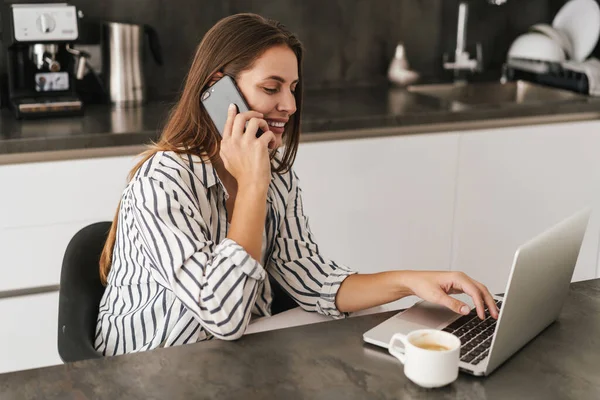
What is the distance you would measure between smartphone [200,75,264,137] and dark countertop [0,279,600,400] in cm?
46

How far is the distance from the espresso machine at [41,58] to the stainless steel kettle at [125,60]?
0.37 feet

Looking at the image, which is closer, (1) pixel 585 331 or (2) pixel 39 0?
(1) pixel 585 331

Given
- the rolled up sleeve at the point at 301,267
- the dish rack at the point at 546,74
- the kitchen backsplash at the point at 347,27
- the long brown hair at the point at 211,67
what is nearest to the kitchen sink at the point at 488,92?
the dish rack at the point at 546,74

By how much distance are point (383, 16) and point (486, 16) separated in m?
0.47

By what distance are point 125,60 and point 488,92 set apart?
1.45 metres

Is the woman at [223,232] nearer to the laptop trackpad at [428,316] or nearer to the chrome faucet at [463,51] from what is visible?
the laptop trackpad at [428,316]

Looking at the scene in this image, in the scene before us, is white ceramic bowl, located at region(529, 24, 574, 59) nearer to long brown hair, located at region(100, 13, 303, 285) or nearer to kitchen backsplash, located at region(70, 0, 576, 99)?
kitchen backsplash, located at region(70, 0, 576, 99)

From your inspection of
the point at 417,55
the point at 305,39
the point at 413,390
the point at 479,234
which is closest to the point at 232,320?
the point at 413,390

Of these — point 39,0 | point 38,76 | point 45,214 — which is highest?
point 39,0

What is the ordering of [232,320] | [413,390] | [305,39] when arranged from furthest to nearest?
1. [305,39]
2. [232,320]
3. [413,390]

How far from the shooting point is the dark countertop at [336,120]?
7.39 feet

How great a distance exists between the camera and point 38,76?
2518 millimetres

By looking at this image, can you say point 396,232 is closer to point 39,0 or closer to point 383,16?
point 383,16

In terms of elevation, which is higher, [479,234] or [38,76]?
[38,76]
